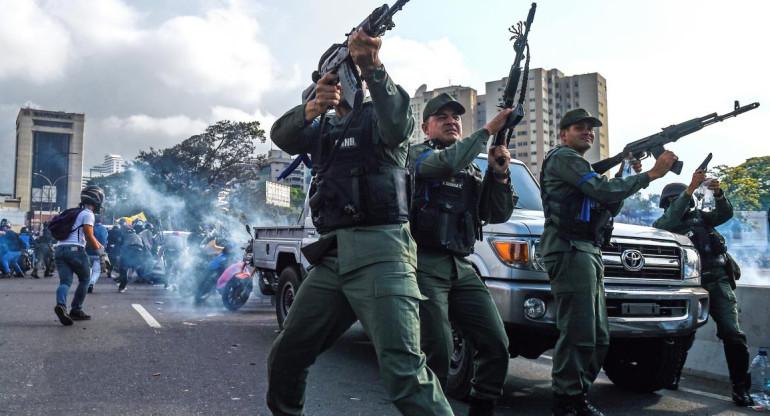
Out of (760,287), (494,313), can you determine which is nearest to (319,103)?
(494,313)

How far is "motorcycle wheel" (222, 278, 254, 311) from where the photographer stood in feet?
34.0

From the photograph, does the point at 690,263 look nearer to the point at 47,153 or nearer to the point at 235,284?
the point at 235,284

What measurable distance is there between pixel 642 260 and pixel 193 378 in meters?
3.66

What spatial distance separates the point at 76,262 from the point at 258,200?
4027cm

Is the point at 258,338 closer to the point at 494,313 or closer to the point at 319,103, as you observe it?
the point at 494,313

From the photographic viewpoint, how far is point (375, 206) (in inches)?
105

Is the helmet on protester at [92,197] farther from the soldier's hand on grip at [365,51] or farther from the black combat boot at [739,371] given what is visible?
the black combat boot at [739,371]

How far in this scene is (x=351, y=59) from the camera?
271cm

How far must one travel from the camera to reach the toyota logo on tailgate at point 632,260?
4.54 metres

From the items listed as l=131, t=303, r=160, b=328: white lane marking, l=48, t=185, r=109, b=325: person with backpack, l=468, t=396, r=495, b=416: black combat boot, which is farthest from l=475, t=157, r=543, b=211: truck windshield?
l=48, t=185, r=109, b=325: person with backpack

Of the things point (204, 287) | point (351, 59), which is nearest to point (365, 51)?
point (351, 59)

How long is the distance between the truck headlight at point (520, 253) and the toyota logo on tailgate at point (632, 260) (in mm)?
655

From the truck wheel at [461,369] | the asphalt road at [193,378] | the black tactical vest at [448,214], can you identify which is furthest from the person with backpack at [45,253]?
the black tactical vest at [448,214]

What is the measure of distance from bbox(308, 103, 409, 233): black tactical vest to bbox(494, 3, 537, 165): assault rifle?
101cm
